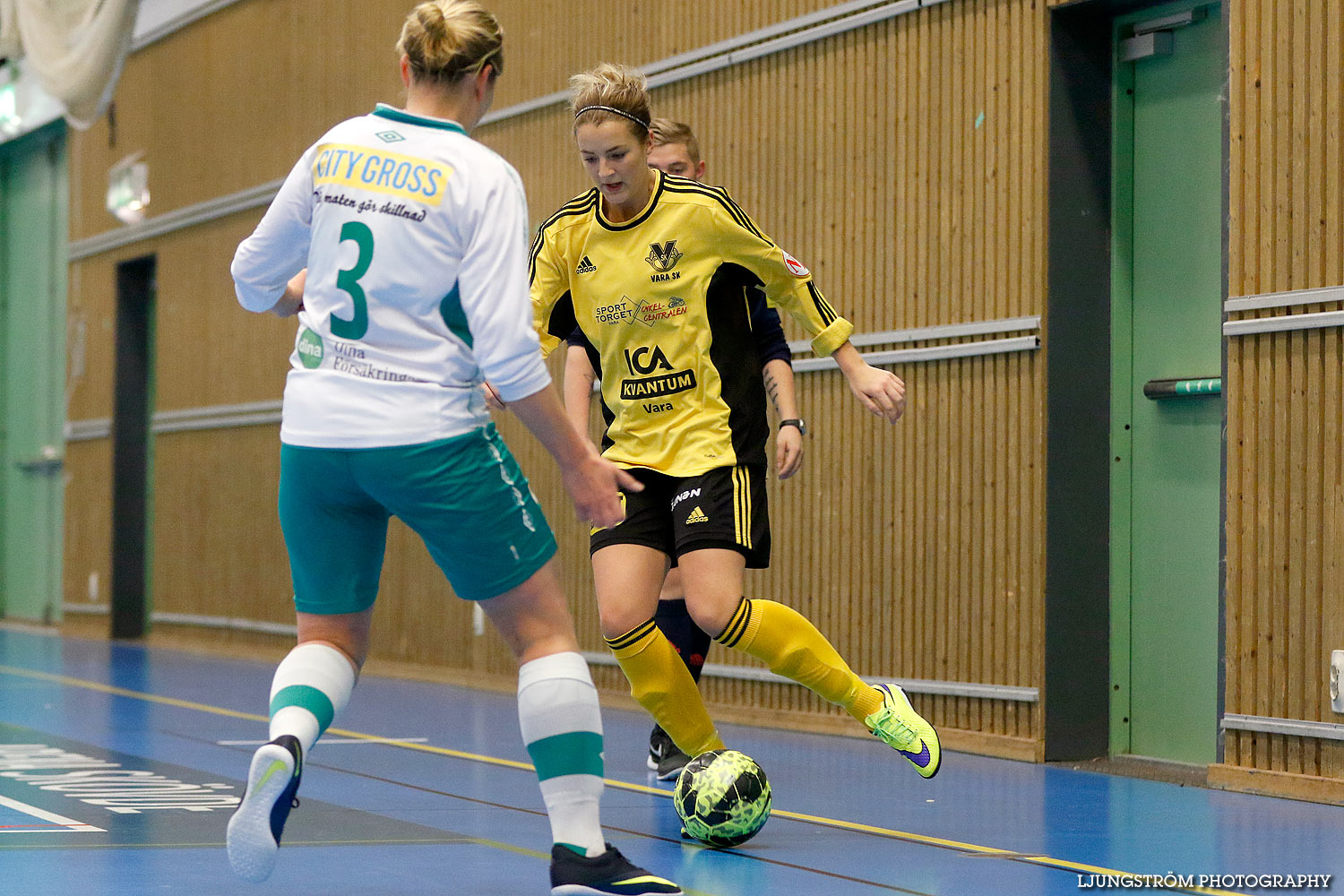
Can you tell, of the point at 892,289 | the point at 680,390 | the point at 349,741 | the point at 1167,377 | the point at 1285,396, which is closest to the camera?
the point at 680,390

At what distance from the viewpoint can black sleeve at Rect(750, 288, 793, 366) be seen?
14.6ft

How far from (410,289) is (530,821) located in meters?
1.88

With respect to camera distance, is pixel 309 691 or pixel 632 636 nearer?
pixel 309 691

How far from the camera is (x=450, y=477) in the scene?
287cm

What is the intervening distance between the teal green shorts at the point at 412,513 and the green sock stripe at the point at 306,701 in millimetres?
158

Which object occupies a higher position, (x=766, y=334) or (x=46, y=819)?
(x=766, y=334)

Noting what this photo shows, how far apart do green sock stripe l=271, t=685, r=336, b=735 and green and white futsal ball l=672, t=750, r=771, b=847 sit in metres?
1.13

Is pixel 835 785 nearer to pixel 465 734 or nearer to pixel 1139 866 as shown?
pixel 1139 866

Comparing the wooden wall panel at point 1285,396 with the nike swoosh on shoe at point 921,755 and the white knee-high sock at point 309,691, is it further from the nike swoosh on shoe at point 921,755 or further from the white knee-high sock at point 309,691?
the white knee-high sock at point 309,691

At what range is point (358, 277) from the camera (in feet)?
9.46

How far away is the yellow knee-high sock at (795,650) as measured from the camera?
398 centimetres

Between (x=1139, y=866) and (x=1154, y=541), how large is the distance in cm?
245

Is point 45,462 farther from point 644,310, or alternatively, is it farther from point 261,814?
point 261,814

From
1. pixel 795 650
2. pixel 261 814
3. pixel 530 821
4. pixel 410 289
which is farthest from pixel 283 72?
pixel 261 814
